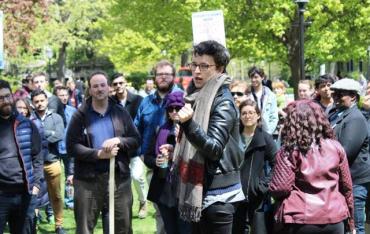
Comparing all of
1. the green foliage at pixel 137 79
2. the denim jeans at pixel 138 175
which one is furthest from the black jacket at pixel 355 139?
the green foliage at pixel 137 79

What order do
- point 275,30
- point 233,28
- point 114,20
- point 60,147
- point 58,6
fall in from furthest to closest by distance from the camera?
point 58,6, point 114,20, point 233,28, point 275,30, point 60,147

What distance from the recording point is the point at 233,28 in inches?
813

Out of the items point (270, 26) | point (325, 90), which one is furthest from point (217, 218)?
point (270, 26)

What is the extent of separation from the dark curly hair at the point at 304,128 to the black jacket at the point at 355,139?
1441 mm

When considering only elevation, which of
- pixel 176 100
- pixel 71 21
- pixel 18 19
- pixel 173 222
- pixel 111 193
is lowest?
pixel 173 222

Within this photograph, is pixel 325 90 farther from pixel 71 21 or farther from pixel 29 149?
pixel 71 21

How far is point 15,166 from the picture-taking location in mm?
5898

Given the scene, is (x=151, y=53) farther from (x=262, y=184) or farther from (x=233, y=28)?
(x=262, y=184)

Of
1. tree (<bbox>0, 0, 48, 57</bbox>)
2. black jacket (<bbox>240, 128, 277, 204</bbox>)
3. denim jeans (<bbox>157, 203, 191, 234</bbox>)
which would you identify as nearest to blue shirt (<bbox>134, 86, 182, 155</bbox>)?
denim jeans (<bbox>157, 203, 191, 234</bbox>)

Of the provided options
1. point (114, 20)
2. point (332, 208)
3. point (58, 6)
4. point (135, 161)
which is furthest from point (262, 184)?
point (58, 6)

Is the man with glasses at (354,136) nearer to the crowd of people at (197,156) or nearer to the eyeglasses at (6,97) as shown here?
the crowd of people at (197,156)

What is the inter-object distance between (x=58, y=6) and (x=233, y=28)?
2573 cm

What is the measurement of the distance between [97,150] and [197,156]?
187 cm

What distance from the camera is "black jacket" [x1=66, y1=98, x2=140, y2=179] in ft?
19.4
